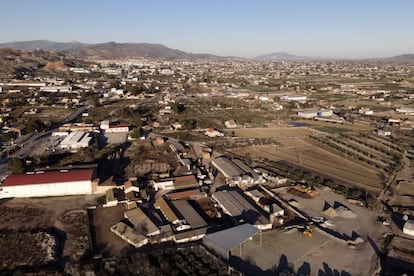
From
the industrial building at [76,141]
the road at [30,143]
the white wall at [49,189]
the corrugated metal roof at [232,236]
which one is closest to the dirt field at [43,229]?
the white wall at [49,189]

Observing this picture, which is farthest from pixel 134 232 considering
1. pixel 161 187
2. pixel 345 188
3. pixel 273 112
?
pixel 273 112

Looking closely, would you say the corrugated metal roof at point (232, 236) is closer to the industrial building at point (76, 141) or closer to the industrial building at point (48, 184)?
the industrial building at point (48, 184)

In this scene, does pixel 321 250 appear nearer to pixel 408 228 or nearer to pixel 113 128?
pixel 408 228

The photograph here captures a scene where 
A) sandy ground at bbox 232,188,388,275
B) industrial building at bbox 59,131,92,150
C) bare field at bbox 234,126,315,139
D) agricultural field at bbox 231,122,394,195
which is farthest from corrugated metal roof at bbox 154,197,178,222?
bare field at bbox 234,126,315,139

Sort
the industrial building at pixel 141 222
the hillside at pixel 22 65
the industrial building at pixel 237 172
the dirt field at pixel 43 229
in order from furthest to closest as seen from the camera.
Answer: the hillside at pixel 22 65
the industrial building at pixel 237 172
the industrial building at pixel 141 222
the dirt field at pixel 43 229

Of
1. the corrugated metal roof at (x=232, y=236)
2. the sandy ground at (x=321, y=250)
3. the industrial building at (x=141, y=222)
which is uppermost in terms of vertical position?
the corrugated metal roof at (x=232, y=236)

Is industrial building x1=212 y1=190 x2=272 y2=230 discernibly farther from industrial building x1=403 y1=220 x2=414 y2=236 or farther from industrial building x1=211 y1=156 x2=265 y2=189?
industrial building x1=403 y1=220 x2=414 y2=236
